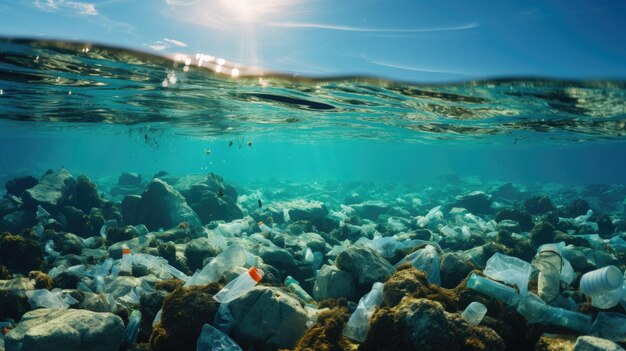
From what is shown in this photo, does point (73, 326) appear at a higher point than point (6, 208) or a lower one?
higher

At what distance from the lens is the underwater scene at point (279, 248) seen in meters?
4.46

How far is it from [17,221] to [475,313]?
1664 cm

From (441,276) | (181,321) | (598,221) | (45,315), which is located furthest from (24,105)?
(598,221)

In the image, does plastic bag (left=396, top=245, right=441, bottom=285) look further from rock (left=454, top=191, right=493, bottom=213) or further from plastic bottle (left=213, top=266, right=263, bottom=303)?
rock (left=454, top=191, right=493, bottom=213)

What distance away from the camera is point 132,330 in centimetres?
509

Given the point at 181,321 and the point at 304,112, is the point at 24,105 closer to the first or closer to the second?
the point at 304,112

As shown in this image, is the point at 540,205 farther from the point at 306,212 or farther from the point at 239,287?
the point at 239,287

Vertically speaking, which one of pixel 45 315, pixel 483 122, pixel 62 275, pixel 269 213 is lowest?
pixel 269 213

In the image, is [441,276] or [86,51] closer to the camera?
[441,276]

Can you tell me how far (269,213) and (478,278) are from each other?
→ 1441 centimetres

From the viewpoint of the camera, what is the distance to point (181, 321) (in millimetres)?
4672

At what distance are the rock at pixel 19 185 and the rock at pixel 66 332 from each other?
51.6 feet

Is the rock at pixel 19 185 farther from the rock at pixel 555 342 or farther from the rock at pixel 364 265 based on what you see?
the rock at pixel 555 342

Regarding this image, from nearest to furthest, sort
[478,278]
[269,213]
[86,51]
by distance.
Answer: [478,278] → [86,51] → [269,213]
